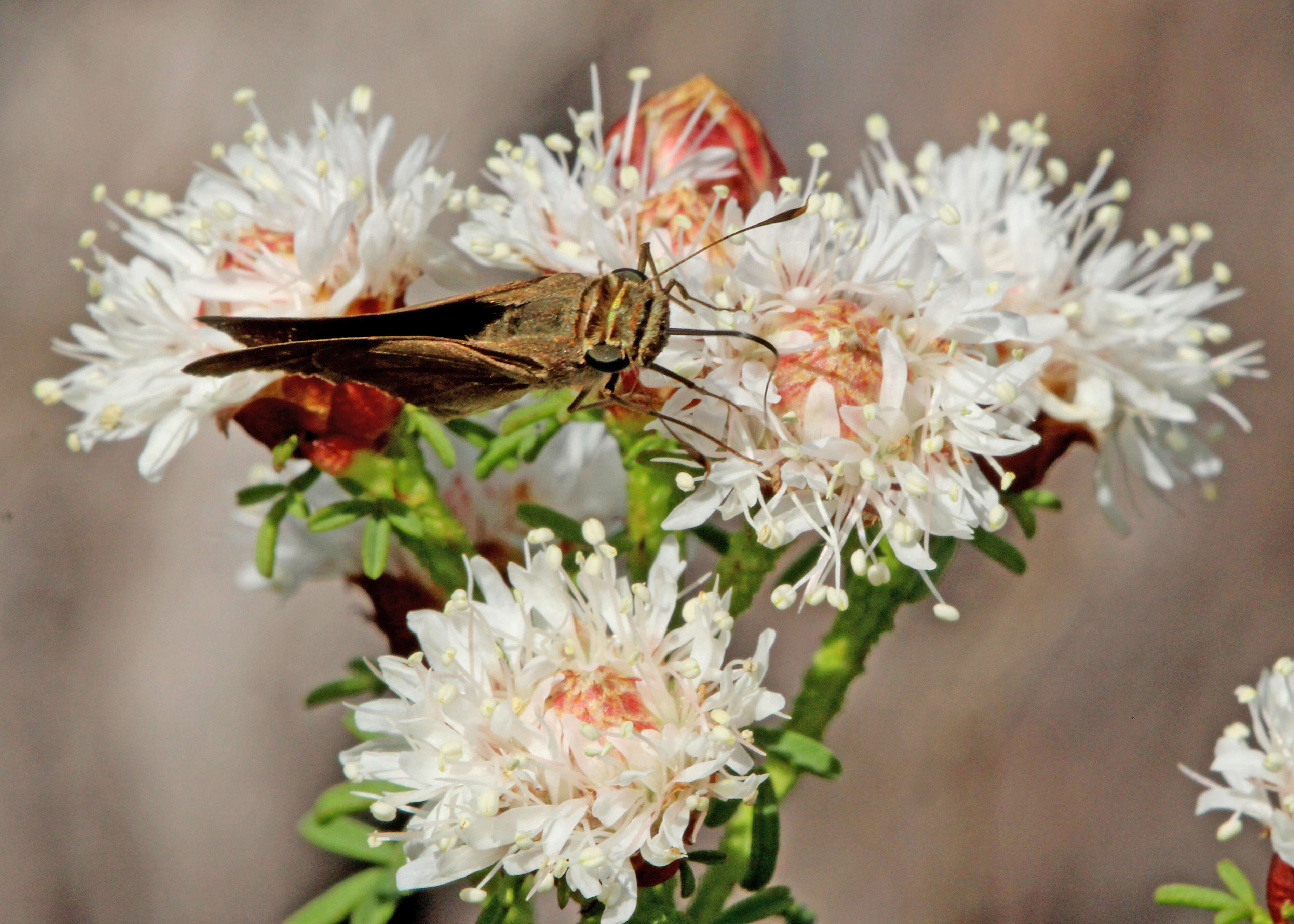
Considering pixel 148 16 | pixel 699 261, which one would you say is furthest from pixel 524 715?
pixel 148 16

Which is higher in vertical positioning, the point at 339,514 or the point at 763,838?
the point at 339,514

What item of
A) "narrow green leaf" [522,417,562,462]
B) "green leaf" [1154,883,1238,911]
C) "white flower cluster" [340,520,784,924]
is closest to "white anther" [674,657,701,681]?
"white flower cluster" [340,520,784,924]

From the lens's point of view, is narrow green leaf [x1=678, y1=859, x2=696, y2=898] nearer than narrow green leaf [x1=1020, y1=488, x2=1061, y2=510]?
Yes

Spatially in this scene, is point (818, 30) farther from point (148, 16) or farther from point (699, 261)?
point (699, 261)

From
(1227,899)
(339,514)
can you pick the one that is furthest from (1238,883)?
(339,514)

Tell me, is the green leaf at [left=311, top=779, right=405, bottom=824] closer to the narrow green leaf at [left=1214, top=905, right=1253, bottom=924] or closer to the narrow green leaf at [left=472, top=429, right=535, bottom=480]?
the narrow green leaf at [left=472, top=429, right=535, bottom=480]

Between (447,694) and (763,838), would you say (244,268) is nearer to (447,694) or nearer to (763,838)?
(447,694)
